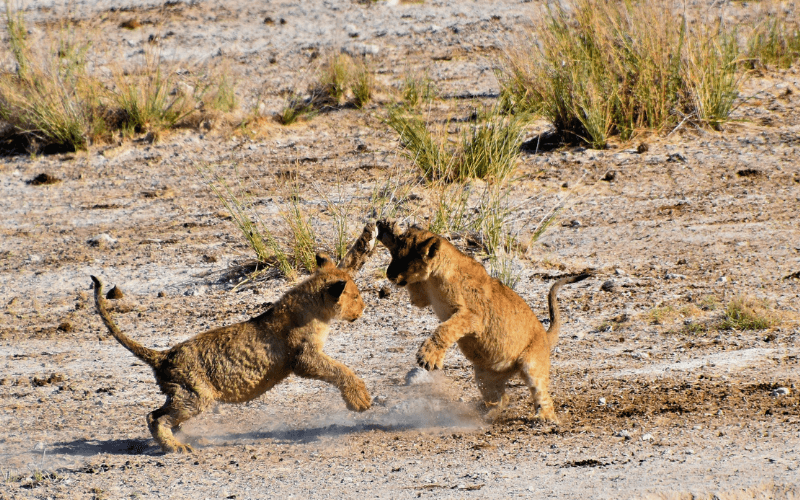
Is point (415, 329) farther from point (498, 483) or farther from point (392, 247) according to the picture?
point (498, 483)

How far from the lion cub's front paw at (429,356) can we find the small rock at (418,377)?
46.2 inches

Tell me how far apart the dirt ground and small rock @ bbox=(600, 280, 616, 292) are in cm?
5

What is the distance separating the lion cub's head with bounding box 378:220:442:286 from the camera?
5352 millimetres

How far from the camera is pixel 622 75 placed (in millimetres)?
10250

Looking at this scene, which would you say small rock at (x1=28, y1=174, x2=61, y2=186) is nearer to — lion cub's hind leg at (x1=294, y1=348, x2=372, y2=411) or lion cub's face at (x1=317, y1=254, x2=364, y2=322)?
lion cub's face at (x1=317, y1=254, x2=364, y2=322)

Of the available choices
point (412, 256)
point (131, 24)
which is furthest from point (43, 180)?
point (412, 256)

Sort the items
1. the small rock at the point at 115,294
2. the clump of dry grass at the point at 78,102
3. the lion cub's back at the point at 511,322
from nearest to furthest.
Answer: the lion cub's back at the point at 511,322, the small rock at the point at 115,294, the clump of dry grass at the point at 78,102

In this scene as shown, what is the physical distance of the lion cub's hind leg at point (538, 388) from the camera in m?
5.60

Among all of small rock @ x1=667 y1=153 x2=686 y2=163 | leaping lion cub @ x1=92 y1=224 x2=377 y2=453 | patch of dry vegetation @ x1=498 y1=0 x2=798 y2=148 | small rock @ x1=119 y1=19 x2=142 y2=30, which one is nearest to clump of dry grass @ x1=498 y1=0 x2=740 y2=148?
patch of dry vegetation @ x1=498 y1=0 x2=798 y2=148

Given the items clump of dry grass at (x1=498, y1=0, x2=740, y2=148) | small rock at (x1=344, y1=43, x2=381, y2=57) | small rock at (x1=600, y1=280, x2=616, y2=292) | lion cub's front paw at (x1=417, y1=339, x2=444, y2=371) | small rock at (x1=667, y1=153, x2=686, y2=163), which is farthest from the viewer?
small rock at (x1=344, y1=43, x2=381, y2=57)

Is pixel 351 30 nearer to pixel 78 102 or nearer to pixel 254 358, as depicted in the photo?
pixel 78 102

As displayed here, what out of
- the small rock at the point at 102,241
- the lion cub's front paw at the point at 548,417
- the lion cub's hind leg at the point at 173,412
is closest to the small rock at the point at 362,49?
the small rock at the point at 102,241

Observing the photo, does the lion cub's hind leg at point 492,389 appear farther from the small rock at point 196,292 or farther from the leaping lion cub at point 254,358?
the small rock at point 196,292

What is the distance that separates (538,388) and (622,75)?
18.5 feet
